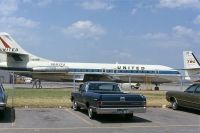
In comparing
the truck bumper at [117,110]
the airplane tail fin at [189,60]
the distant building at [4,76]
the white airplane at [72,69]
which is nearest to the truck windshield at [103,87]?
the truck bumper at [117,110]

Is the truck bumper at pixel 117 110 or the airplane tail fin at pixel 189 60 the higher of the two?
the airplane tail fin at pixel 189 60

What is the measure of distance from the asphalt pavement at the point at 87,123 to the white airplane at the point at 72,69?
31.9 metres

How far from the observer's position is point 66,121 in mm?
15570

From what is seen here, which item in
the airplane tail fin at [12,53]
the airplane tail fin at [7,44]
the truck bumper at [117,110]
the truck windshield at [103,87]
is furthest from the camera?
the airplane tail fin at [7,44]

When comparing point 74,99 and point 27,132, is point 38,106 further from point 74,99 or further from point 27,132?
point 27,132

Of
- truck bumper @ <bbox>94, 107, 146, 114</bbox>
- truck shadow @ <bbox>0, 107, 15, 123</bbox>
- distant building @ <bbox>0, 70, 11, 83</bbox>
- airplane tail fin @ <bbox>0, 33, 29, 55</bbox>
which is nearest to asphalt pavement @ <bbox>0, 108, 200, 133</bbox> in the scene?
truck shadow @ <bbox>0, 107, 15, 123</bbox>

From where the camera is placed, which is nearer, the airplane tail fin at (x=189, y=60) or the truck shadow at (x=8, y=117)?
the truck shadow at (x=8, y=117)

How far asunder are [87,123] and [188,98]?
6765mm

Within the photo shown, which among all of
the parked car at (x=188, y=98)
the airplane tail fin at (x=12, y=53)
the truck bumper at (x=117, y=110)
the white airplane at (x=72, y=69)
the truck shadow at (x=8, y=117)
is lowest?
the truck shadow at (x=8, y=117)

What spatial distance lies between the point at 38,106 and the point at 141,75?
33518 mm

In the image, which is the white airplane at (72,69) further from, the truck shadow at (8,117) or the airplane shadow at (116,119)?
A: the airplane shadow at (116,119)

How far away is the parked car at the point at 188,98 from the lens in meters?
19.2

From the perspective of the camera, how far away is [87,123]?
15.0m

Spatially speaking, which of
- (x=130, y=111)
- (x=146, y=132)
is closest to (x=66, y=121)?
(x=130, y=111)
